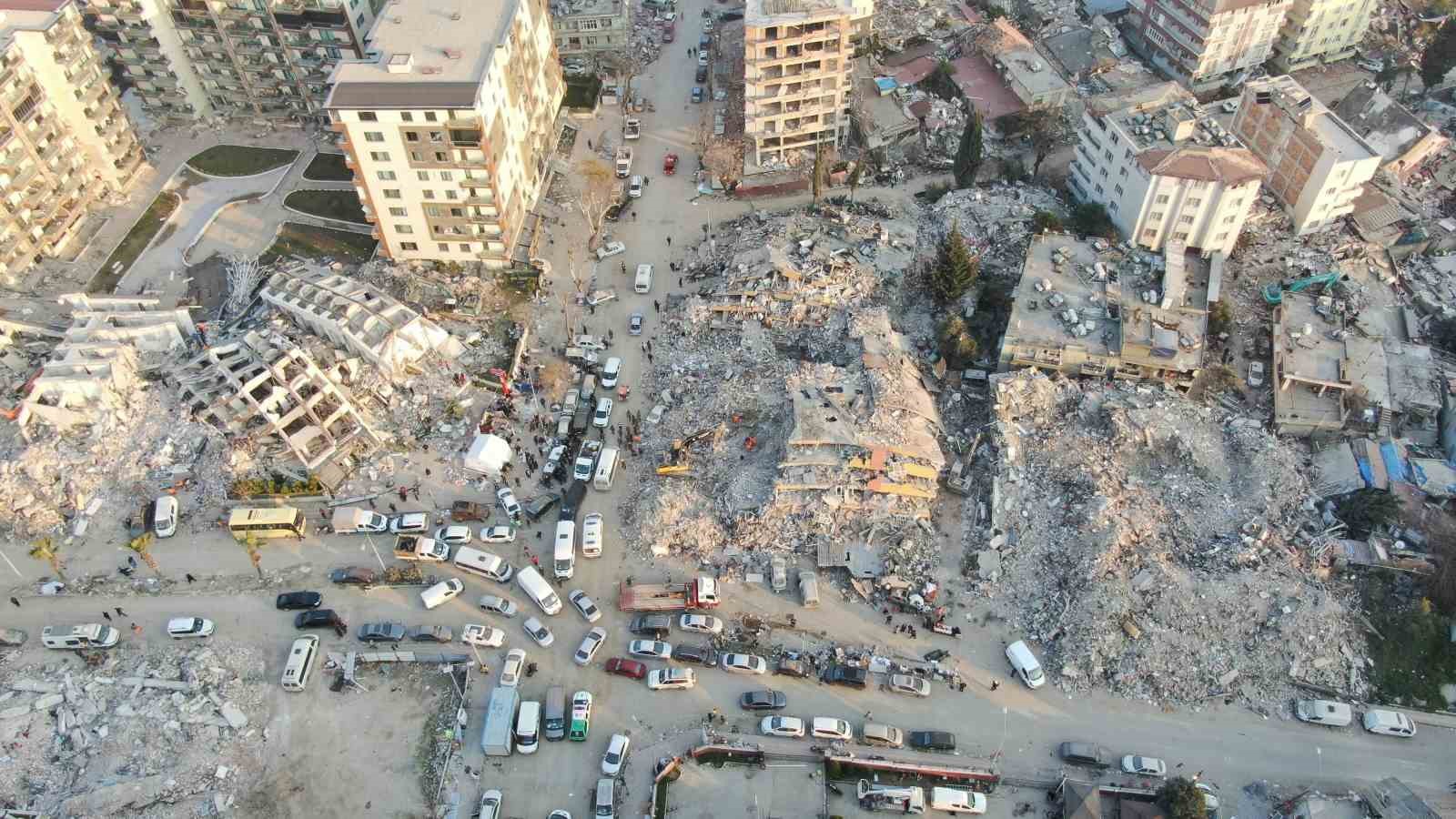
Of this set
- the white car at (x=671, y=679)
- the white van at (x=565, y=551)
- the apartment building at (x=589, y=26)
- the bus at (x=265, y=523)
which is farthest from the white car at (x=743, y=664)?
the apartment building at (x=589, y=26)

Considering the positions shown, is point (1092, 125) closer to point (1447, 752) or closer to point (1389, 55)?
point (1389, 55)

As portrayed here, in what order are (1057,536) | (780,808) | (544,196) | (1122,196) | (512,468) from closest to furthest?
(780,808), (1057,536), (512,468), (1122,196), (544,196)

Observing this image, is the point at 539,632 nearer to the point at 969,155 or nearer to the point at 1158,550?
the point at 1158,550

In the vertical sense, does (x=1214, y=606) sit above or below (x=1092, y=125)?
below

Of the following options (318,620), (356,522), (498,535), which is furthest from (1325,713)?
(356,522)

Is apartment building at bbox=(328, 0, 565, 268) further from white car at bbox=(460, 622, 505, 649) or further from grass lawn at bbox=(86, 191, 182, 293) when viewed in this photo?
white car at bbox=(460, 622, 505, 649)

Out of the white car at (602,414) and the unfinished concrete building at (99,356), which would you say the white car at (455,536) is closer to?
the white car at (602,414)

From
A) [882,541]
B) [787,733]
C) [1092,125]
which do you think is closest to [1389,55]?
[1092,125]
